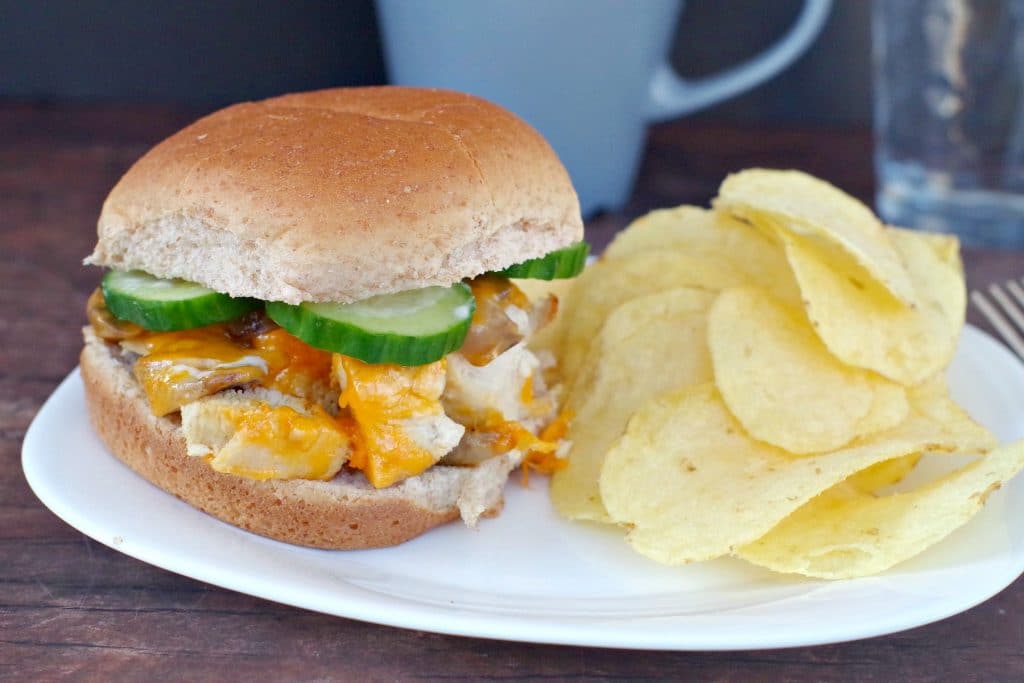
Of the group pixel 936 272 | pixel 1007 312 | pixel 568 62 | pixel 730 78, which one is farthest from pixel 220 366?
pixel 730 78

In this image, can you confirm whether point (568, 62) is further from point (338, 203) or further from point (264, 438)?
point (264, 438)

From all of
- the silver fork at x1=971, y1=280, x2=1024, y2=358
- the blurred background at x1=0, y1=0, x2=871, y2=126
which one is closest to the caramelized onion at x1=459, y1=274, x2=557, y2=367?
the silver fork at x1=971, y1=280, x2=1024, y2=358

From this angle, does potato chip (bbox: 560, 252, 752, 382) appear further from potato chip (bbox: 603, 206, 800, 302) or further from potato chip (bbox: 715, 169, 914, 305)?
potato chip (bbox: 715, 169, 914, 305)

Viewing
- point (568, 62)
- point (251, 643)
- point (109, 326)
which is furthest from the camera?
point (568, 62)

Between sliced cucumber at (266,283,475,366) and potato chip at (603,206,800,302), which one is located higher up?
sliced cucumber at (266,283,475,366)

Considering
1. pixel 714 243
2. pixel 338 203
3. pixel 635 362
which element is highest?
pixel 338 203

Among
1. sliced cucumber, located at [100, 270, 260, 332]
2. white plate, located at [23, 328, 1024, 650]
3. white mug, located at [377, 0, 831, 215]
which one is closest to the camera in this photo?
white plate, located at [23, 328, 1024, 650]
